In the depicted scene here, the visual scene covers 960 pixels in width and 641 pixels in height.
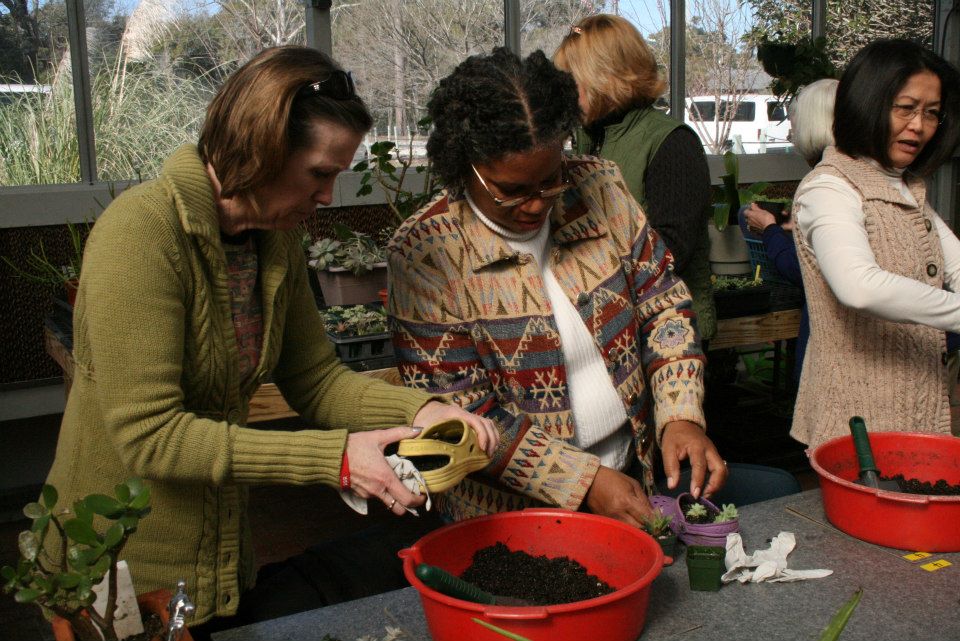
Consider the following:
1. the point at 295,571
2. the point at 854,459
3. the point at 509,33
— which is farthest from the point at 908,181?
the point at 509,33

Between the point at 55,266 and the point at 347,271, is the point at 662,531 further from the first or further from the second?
the point at 55,266

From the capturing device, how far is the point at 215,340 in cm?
138

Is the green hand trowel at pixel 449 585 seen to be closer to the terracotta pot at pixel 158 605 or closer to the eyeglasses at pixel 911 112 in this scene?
the terracotta pot at pixel 158 605

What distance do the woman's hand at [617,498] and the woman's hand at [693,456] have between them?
7cm

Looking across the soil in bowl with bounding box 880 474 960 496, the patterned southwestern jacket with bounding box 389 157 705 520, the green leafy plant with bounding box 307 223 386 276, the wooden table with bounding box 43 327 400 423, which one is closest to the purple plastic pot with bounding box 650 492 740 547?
the patterned southwestern jacket with bounding box 389 157 705 520

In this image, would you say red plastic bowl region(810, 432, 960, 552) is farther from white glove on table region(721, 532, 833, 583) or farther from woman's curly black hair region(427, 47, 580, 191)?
woman's curly black hair region(427, 47, 580, 191)

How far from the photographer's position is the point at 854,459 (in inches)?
67.6

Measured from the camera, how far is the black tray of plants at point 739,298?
3244 mm

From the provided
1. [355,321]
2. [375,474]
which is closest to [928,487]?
[375,474]

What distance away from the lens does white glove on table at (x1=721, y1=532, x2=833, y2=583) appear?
1412mm

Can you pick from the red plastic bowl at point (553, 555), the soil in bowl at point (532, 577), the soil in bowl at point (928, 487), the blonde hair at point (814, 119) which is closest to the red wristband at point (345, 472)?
the red plastic bowl at point (553, 555)

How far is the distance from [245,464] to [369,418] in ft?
1.17

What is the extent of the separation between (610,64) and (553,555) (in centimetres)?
157

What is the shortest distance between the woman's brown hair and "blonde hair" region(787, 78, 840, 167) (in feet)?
6.06
